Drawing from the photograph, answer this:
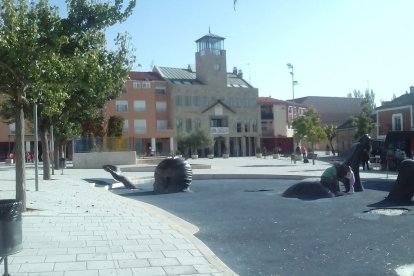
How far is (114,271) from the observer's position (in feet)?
20.2

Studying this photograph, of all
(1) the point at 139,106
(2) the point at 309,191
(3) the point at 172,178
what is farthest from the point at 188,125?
(2) the point at 309,191

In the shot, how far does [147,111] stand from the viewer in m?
66.5

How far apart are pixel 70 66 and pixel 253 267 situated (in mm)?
6167

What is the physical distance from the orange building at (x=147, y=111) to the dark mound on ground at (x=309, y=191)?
162ft

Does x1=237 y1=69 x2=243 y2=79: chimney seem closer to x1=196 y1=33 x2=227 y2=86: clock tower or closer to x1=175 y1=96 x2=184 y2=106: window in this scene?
x1=196 y1=33 x2=227 y2=86: clock tower

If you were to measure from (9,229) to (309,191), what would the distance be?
36.3 feet

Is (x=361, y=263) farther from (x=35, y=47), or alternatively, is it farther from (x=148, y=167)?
(x=148, y=167)

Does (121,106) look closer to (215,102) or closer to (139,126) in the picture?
(139,126)

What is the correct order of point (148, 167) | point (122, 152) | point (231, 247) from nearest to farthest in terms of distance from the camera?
point (231, 247), point (148, 167), point (122, 152)

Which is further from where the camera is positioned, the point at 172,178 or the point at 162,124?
the point at 162,124

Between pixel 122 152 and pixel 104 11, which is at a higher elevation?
pixel 104 11

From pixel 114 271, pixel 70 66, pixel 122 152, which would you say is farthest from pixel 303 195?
pixel 122 152

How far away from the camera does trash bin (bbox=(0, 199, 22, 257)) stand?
559 centimetres

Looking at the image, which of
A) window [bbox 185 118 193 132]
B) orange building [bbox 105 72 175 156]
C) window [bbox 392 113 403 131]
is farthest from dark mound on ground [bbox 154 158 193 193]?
window [bbox 185 118 193 132]
